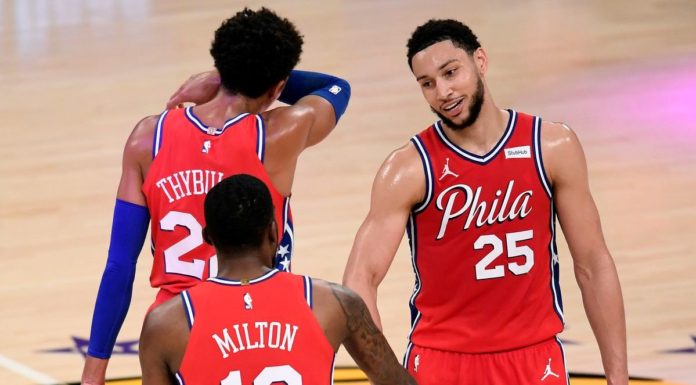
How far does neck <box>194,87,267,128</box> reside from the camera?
4610 millimetres

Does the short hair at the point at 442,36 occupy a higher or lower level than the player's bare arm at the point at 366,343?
higher

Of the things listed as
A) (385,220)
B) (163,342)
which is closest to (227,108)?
(385,220)

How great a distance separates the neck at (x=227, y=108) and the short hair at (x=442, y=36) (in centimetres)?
51

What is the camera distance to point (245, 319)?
3.52 metres

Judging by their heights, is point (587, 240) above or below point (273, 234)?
below

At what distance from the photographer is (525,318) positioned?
4648 mm

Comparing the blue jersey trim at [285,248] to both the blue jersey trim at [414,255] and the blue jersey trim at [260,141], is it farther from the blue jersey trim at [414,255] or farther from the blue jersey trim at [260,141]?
the blue jersey trim at [414,255]

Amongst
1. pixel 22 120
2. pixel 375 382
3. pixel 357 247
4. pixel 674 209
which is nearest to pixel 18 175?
pixel 22 120

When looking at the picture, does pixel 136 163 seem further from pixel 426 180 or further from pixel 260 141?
pixel 426 180

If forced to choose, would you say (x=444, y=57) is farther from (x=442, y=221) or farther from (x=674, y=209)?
(x=674, y=209)

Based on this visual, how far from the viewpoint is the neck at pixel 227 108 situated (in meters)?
4.61

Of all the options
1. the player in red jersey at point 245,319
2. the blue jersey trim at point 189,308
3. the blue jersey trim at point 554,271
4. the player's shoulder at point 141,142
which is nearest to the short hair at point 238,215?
the player in red jersey at point 245,319

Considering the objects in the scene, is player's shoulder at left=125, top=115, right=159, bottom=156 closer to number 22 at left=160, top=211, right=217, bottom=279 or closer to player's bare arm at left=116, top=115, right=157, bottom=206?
player's bare arm at left=116, top=115, right=157, bottom=206

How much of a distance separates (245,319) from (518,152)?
1380 millimetres
